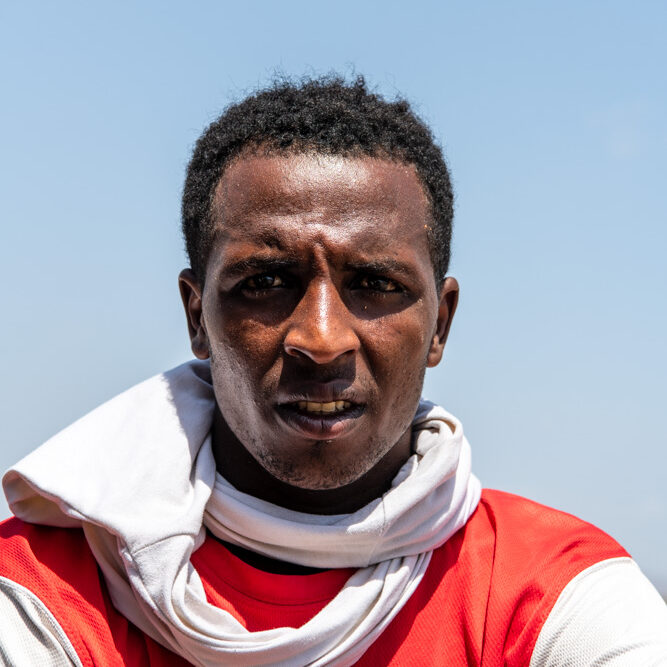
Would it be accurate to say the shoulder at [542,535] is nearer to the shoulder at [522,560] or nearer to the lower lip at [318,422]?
the shoulder at [522,560]

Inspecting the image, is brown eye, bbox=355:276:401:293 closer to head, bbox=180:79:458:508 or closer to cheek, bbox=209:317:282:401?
head, bbox=180:79:458:508

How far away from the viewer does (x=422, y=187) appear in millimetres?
3893

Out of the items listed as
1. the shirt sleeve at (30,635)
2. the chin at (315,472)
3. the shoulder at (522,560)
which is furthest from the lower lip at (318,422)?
the shirt sleeve at (30,635)

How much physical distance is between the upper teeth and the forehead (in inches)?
20.3

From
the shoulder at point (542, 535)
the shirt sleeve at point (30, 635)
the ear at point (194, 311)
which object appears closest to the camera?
the shirt sleeve at point (30, 635)

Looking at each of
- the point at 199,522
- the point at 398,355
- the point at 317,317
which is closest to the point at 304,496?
the point at 199,522

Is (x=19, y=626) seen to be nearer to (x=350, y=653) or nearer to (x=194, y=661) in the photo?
(x=194, y=661)

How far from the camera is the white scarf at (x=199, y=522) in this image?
11.3 feet

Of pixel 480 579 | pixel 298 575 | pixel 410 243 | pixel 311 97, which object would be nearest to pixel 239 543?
pixel 298 575

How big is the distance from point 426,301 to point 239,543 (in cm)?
106

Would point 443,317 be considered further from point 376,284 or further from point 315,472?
point 315,472

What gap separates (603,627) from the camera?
347 centimetres

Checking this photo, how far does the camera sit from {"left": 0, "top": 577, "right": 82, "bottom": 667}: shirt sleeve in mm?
3371

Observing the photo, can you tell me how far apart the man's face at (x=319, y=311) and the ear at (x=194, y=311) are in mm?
242
